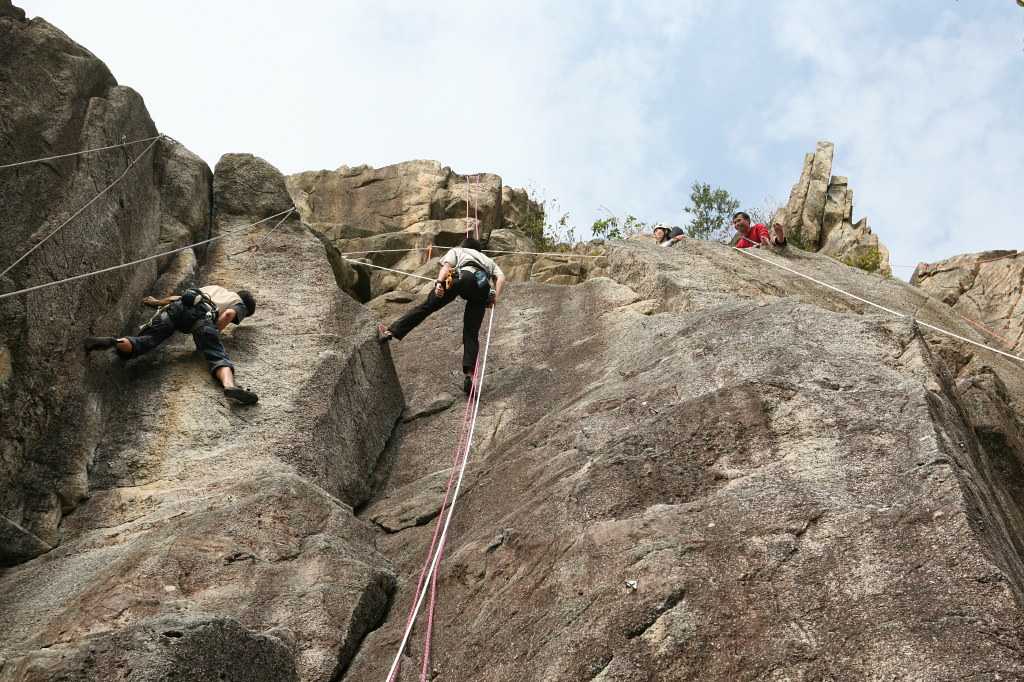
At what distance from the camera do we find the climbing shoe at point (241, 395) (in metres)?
10.4

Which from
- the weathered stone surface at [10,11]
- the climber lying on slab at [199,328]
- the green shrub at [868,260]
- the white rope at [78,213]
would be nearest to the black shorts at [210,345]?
the climber lying on slab at [199,328]

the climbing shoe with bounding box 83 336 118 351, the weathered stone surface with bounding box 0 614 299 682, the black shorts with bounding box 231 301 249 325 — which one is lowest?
the weathered stone surface with bounding box 0 614 299 682

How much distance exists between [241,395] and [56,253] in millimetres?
2185

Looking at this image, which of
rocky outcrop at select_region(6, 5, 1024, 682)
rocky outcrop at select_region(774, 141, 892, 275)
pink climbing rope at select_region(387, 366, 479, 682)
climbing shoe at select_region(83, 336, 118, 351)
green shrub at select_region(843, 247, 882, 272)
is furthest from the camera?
rocky outcrop at select_region(774, 141, 892, 275)

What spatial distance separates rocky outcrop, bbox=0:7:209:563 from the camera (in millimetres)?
9023

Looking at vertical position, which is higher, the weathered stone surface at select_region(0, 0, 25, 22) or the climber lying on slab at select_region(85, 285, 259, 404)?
the weathered stone surface at select_region(0, 0, 25, 22)

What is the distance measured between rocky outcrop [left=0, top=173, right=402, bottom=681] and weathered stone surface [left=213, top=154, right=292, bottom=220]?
2.62 m

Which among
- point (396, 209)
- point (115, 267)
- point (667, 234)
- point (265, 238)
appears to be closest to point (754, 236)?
point (667, 234)

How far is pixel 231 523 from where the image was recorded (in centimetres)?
819

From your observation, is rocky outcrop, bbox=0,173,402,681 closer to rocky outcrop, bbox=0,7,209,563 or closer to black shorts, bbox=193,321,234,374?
black shorts, bbox=193,321,234,374

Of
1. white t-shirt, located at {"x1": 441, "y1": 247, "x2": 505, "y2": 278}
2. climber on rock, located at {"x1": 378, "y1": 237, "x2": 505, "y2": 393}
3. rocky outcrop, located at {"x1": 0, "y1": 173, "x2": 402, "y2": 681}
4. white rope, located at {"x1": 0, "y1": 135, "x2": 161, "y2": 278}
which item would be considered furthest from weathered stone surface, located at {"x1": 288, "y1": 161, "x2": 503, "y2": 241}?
rocky outcrop, located at {"x1": 0, "y1": 173, "x2": 402, "y2": 681}

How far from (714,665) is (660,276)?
319 inches

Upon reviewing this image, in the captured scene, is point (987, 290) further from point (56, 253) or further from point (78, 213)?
point (56, 253)

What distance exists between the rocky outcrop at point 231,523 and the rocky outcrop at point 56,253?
309mm
